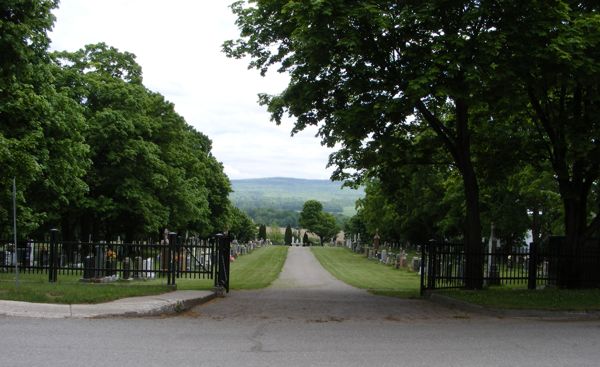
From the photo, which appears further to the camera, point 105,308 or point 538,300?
point 538,300

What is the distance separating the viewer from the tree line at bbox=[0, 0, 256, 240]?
56.4 ft

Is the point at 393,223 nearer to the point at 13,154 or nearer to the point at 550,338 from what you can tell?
the point at 13,154

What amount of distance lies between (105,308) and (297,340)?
4.31 m

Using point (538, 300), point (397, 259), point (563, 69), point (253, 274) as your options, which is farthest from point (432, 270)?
point (397, 259)

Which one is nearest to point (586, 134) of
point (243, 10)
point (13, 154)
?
point (243, 10)

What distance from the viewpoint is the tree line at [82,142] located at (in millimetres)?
17184

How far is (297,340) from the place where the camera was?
32.0 feet

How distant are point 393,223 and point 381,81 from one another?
55733mm

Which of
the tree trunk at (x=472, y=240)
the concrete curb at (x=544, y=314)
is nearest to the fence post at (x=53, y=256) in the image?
the concrete curb at (x=544, y=314)

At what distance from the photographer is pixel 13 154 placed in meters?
21.1

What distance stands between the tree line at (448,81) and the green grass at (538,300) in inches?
103

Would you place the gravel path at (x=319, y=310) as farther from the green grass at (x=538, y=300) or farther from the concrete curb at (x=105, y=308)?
the green grass at (x=538, y=300)

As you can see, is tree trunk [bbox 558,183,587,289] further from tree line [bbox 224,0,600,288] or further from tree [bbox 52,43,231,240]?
tree [bbox 52,43,231,240]

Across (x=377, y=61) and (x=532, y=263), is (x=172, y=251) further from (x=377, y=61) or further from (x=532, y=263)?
(x=532, y=263)
